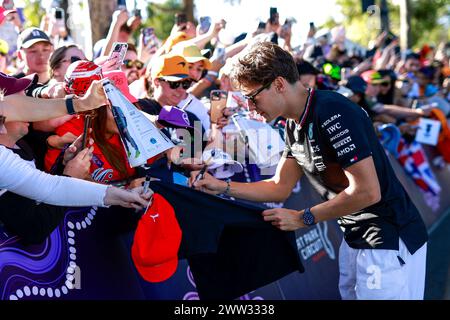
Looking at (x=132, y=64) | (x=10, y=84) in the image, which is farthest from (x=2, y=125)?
(x=132, y=64)

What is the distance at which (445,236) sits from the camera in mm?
9289

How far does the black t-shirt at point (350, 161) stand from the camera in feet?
12.4

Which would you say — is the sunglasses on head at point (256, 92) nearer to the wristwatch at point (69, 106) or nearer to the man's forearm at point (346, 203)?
the man's forearm at point (346, 203)

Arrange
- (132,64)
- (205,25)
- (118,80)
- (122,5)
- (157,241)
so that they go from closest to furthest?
(157,241), (118,80), (132,64), (122,5), (205,25)

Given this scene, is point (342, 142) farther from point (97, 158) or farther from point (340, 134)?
point (97, 158)

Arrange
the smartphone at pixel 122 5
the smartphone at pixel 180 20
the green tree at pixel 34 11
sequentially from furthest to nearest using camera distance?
the green tree at pixel 34 11
the smartphone at pixel 180 20
the smartphone at pixel 122 5

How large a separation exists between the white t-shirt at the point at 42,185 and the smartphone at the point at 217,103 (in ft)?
6.73

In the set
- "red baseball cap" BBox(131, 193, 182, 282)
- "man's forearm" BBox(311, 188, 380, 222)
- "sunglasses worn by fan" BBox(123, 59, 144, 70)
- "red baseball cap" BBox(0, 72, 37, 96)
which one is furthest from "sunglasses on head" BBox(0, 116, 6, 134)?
"sunglasses worn by fan" BBox(123, 59, 144, 70)

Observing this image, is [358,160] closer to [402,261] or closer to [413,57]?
[402,261]

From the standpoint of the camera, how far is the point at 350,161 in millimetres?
3775

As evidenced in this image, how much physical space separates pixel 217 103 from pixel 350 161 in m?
1.93

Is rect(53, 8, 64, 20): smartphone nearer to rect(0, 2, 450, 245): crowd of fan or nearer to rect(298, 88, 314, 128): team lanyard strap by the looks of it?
rect(0, 2, 450, 245): crowd of fan

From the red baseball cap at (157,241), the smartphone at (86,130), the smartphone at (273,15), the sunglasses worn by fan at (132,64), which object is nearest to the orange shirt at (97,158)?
the smartphone at (86,130)

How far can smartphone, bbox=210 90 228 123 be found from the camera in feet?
18.0
